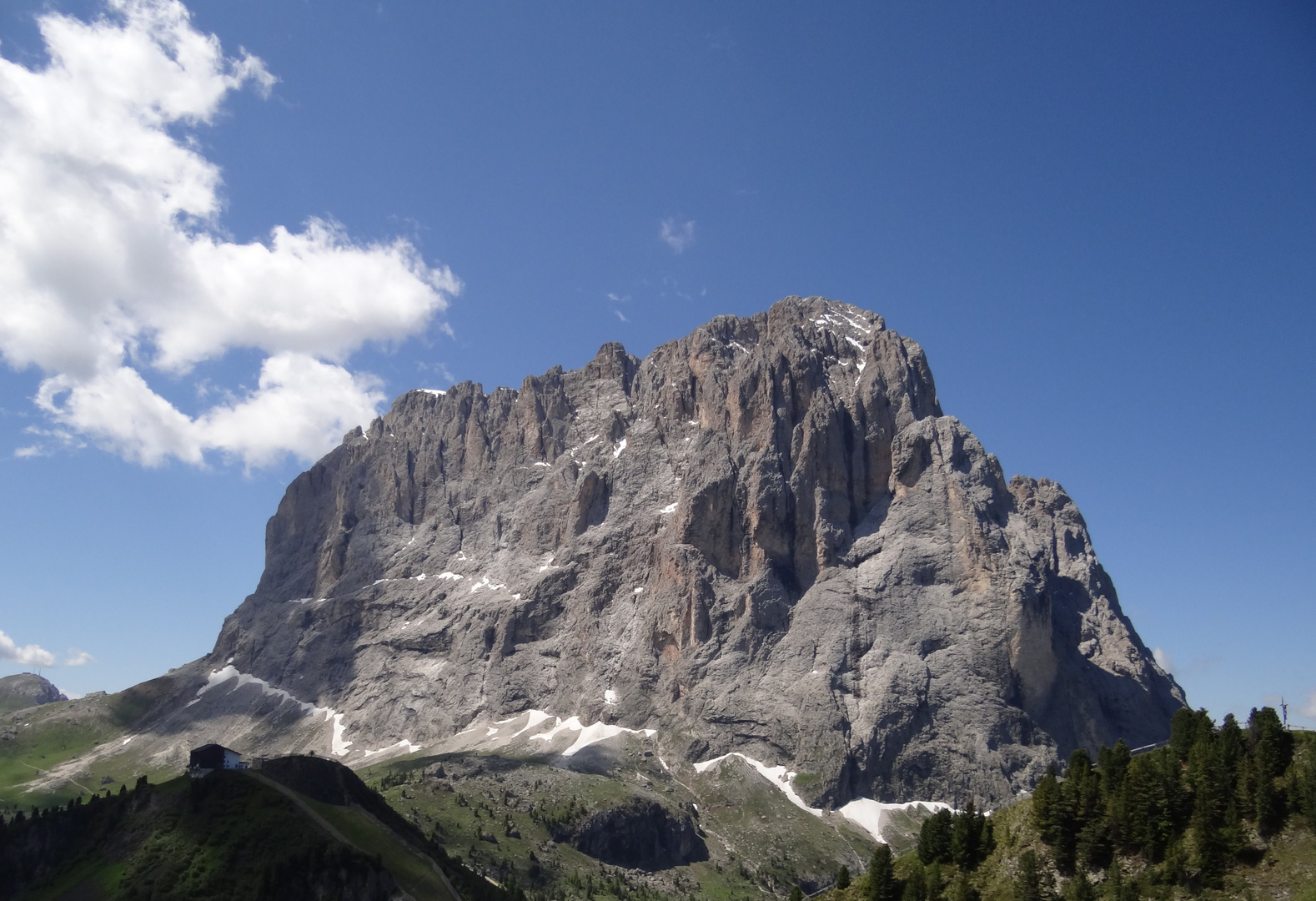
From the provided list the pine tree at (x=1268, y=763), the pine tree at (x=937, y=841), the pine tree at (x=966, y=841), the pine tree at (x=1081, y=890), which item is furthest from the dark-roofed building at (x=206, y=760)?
the pine tree at (x=1268, y=763)

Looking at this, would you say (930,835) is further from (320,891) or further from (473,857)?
(473,857)

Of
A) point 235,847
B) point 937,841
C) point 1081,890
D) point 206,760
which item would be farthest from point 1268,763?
point 206,760

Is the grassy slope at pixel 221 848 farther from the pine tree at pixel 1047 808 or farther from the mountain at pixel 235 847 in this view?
the pine tree at pixel 1047 808

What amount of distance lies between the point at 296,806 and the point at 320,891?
46.4 feet

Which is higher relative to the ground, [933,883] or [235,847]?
[933,883]

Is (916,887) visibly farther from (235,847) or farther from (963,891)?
(235,847)

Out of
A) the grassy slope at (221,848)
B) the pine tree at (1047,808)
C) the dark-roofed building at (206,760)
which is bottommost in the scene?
the grassy slope at (221,848)

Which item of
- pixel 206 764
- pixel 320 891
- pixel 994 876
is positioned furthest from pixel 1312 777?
pixel 206 764

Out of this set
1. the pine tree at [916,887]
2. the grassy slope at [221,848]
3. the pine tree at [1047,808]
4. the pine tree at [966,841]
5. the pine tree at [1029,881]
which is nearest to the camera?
the pine tree at [1029,881]

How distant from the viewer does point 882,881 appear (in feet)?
330

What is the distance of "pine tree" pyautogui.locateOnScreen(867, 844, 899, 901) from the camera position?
99.7m

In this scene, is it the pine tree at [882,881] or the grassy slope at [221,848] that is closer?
the pine tree at [882,881]

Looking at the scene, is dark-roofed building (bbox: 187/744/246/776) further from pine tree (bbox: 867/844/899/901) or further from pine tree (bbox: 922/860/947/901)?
pine tree (bbox: 922/860/947/901)

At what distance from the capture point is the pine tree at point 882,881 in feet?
327
